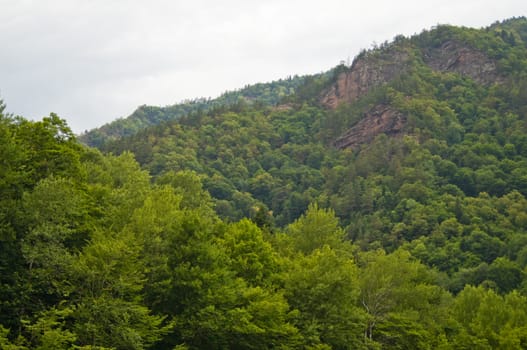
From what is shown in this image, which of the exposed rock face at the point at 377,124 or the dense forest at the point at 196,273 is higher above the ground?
the exposed rock face at the point at 377,124

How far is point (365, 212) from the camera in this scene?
509 ft

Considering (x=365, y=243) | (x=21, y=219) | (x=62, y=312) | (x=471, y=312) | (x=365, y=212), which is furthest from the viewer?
(x=365, y=212)

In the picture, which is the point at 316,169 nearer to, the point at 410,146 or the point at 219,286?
the point at 410,146

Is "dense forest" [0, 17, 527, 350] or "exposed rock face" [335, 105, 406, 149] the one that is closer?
"dense forest" [0, 17, 527, 350]

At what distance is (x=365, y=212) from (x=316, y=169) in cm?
4335

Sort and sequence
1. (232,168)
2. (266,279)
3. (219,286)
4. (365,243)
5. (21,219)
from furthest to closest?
(232,168)
(365,243)
(266,279)
(219,286)
(21,219)

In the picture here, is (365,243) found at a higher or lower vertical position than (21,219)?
lower

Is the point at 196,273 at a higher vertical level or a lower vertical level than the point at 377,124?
lower

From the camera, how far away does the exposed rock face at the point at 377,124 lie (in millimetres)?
189125

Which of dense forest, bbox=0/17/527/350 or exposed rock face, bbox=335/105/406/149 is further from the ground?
exposed rock face, bbox=335/105/406/149

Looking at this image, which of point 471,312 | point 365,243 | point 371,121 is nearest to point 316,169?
point 371,121

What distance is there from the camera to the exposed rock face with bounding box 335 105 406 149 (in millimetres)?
189125

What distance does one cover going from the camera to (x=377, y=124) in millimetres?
194250

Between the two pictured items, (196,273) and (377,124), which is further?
(377,124)
